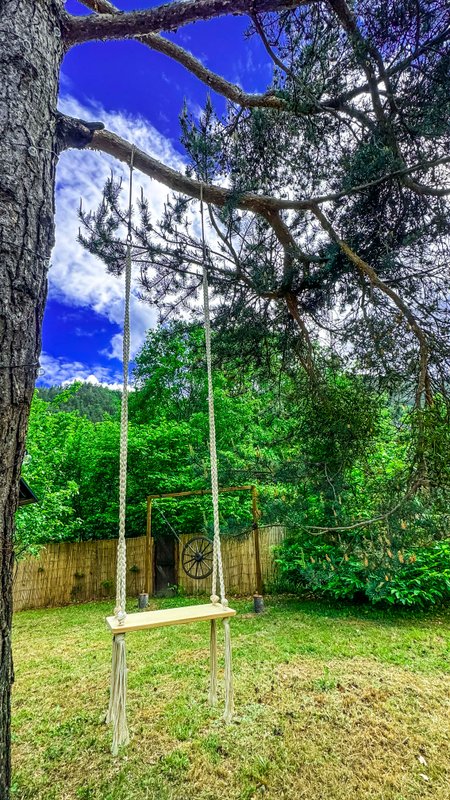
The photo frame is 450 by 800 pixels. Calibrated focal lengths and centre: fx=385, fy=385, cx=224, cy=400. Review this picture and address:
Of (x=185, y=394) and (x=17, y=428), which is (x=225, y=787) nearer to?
(x=17, y=428)

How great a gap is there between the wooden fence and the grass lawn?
7.00 ft

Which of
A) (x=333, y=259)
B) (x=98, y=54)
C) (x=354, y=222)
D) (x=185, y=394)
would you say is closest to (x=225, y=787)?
(x=333, y=259)

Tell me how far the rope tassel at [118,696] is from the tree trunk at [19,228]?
0.99 feet

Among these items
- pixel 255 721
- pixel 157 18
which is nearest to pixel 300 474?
pixel 255 721

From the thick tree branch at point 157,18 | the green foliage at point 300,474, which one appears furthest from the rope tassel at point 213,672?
the thick tree branch at point 157,18

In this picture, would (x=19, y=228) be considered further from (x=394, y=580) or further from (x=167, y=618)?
(x=394, y=580)

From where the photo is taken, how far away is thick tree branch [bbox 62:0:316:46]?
1.50 meters

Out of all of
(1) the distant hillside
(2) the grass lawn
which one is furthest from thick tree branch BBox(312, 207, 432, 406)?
(1) the distant hillside

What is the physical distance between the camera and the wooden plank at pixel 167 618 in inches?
49.8

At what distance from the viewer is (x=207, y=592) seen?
6039 mm

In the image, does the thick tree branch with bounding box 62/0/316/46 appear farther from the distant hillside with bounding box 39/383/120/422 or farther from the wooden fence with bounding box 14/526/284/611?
the distant hillside with bounding box 39/383/120/422

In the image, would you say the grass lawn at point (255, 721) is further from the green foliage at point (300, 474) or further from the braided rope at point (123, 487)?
the braided rope at point (123, 487)

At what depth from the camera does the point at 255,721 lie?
208 cm

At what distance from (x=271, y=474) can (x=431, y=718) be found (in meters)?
1.55
